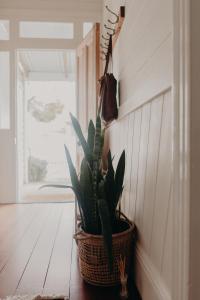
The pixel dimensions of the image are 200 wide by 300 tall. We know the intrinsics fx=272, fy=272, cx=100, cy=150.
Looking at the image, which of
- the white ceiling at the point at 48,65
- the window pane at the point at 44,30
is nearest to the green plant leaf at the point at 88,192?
the window pane at the point at 44,30

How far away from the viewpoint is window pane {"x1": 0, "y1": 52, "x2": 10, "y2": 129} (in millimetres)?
3959

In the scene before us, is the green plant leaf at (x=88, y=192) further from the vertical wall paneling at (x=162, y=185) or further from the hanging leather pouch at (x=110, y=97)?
the hanging leather pouch at (x=110, y=97)

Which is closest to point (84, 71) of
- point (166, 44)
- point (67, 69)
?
point (166, 44)

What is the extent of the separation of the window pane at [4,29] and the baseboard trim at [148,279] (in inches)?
143

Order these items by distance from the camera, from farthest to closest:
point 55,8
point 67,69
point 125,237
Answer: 1. point 67,69
2. point 55,8
3. point 125,237

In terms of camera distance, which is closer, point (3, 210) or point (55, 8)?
point (3, 210)

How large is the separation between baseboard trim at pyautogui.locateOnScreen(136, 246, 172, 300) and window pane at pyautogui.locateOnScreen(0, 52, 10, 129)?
3087 millimetres

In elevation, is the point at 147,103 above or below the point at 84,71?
below

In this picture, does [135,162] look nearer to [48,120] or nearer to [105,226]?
[105,226]

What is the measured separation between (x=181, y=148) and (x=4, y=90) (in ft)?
12.1

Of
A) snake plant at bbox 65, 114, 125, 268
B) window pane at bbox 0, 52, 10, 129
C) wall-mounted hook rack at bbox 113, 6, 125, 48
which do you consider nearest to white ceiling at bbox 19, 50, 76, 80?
window pane at bbox 0, 52, 10, 129

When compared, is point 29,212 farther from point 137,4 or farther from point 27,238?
point 137,4

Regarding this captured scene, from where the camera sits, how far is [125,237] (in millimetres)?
1448

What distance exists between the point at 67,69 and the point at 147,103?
575 centimetres
